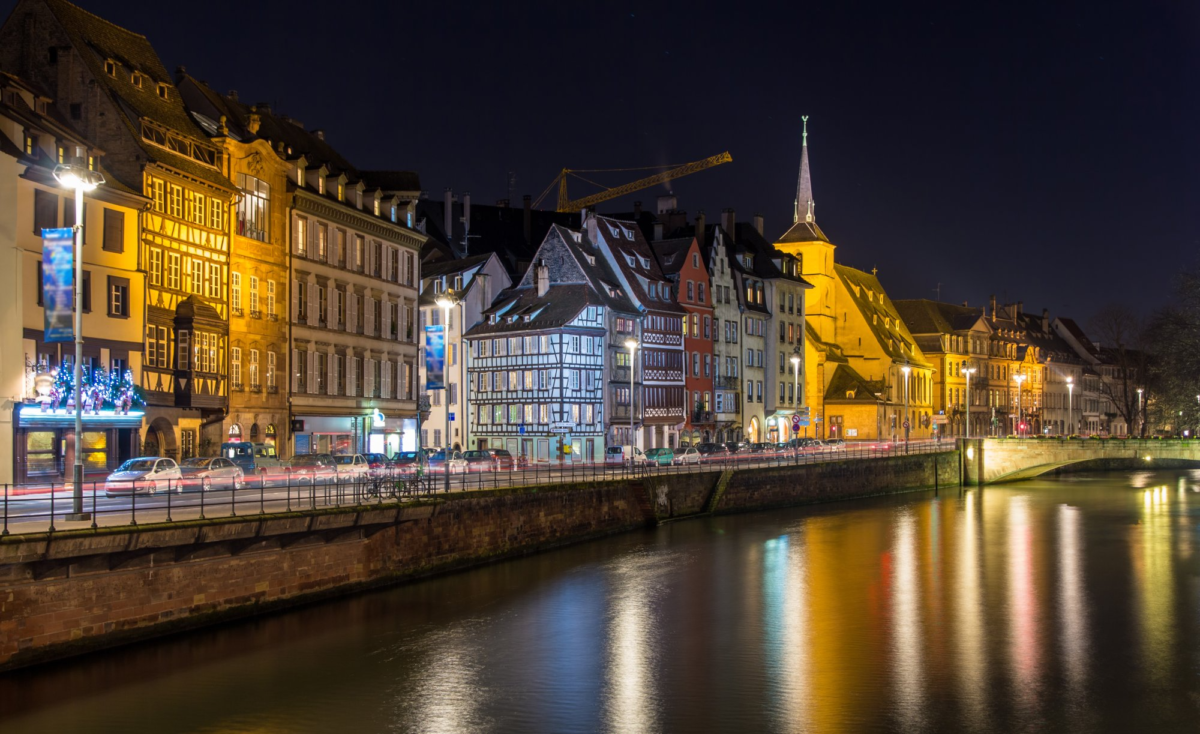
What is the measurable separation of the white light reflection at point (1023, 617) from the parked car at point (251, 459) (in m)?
26.4

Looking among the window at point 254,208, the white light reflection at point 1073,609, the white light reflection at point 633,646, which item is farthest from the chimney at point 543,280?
the white light reflection at point 633,646

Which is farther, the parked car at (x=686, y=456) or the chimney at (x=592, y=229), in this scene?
the chimney at (x=592, y=229)

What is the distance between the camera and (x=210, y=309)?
55.4 m

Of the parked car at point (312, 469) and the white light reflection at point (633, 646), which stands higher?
the parked car at point (312, 469)

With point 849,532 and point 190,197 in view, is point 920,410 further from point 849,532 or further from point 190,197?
point 190,197

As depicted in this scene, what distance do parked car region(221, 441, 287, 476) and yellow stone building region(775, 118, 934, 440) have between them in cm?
7005

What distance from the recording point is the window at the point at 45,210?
45562 millimetres

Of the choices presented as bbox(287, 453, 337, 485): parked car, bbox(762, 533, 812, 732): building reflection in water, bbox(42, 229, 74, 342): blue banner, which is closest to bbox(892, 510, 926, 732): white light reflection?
bbox(762, 533, 812, 732): building reflection in water

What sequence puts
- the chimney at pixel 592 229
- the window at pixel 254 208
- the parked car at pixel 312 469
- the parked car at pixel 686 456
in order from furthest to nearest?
the chimney at pixel 592 229 < the parked car at pixel 686 456 < the window at pixel 254 208 < the parked car at pixel 312 469

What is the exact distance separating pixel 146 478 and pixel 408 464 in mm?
15986

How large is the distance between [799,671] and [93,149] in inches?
1288

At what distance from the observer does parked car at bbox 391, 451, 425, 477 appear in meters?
48.6

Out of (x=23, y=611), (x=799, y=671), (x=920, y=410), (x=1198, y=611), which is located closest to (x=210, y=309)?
(x=23, y=611)

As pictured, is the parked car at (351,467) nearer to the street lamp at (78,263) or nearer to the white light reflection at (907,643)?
the street lamp at (78,263)
